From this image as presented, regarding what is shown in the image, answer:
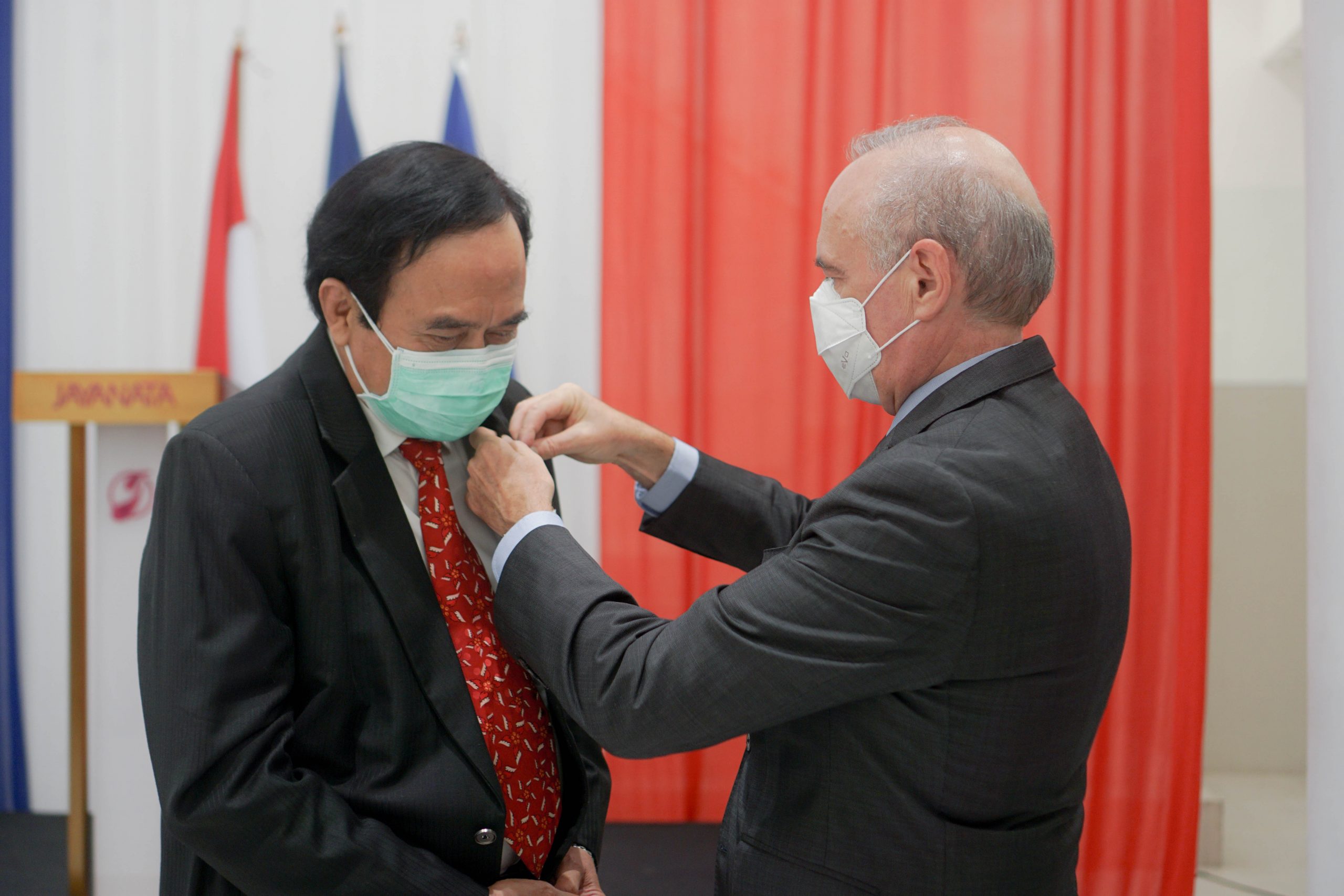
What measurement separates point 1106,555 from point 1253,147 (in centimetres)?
305

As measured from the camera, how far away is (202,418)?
1.24 m

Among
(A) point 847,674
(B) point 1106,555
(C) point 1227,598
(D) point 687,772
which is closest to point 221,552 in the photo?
(A) point 847,674

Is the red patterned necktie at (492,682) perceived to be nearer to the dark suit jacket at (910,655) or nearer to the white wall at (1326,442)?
the dark suit jacket at (910,655)

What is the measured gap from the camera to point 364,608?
1.27 metres

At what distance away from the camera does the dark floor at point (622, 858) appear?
2.84 m

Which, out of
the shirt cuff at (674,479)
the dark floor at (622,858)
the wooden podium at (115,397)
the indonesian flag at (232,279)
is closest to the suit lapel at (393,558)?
the shirt cuff at (674,479)

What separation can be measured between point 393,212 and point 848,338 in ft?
2.16

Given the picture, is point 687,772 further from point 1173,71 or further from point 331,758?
point 1173,71

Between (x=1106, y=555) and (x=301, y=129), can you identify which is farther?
(x=301, y=129)

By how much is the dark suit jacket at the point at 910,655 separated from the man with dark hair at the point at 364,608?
0.17 m

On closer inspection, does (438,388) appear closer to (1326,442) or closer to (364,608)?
(364,608)

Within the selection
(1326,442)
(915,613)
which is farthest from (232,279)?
(1326,442)

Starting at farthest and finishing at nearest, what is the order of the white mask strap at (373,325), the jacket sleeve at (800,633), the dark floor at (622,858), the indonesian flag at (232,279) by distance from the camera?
the indonesian flag at (232,279) → the dark floor at (622,858) → the white mask strap at (373,325) → the jacket sleeve at (800,633)

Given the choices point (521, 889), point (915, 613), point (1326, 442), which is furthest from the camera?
point (1326, 442)
